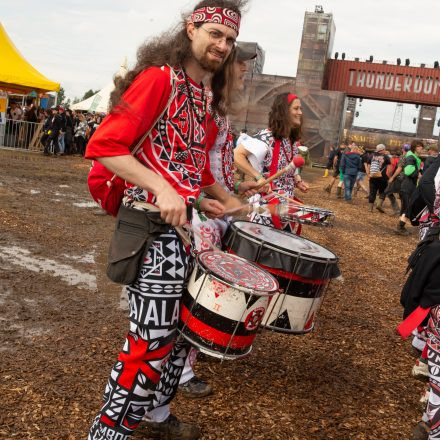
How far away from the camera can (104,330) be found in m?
4.25

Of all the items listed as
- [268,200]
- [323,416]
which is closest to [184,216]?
[323,416]

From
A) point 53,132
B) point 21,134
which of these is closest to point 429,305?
point 53,132

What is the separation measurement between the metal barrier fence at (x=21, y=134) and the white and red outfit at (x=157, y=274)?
62.7 ft

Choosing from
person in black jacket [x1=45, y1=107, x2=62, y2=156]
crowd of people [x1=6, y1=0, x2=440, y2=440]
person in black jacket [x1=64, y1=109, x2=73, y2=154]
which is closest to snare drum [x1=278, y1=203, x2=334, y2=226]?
crowd of people [x1=6, y1=0, x2=440, y2=440]

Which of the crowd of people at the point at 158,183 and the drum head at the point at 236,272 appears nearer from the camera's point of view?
the crowd of people at the point at 158,183

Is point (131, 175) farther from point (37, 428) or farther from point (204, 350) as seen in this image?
point (37, 428)

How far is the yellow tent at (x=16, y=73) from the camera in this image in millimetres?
17327

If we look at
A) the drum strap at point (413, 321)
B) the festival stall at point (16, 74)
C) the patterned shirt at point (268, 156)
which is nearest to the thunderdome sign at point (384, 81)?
the festival stall at point (16, 74)

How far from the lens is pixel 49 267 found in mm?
5832

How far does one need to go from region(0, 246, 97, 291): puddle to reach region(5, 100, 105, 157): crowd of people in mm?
13781

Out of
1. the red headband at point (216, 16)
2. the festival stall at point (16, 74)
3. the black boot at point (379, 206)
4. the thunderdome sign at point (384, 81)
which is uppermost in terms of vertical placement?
the thunderdome sign at point (384, 81)

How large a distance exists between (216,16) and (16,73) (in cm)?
1703

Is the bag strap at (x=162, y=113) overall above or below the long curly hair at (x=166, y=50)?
below

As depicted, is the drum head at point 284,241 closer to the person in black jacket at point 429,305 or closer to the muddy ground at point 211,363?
the person in black jacket at point 429,305
